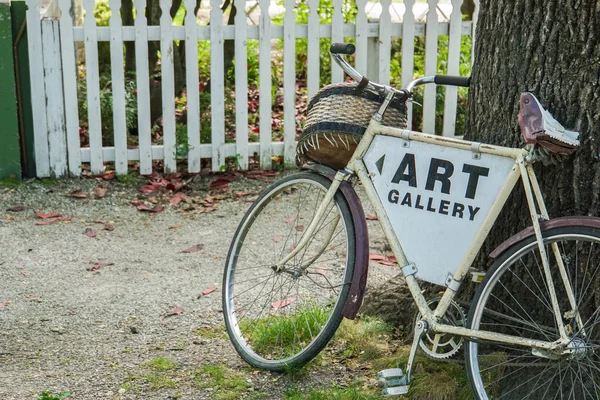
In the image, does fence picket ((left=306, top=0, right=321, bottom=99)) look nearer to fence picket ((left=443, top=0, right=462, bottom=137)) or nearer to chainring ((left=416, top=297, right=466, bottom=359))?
fence picket ((left=443, top=0, right=462, bottom=137))

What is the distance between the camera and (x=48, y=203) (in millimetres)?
6773

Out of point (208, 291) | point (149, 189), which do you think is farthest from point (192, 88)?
point (208, 291)

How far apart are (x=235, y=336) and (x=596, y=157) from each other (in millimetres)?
1811

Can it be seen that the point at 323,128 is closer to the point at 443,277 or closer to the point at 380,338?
the point at 443,277

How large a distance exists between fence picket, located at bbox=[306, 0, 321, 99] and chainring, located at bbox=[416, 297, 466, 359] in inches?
139

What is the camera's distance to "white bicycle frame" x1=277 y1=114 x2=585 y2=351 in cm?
343

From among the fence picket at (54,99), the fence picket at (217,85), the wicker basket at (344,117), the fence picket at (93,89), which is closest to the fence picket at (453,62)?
the fence picket at (217,85)

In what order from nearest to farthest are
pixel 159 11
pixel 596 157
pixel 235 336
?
pixel 596 157, pixel 235 336, pixel 159 11

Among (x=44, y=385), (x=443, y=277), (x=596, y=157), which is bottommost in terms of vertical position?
(x=44, y=385)

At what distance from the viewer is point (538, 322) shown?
3885 mm

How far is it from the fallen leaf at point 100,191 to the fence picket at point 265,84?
1237mm

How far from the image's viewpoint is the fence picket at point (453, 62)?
7.50 meters

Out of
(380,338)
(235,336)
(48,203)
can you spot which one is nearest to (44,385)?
(235,336)

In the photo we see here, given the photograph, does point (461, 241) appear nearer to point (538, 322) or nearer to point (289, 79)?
point (538, 322)
